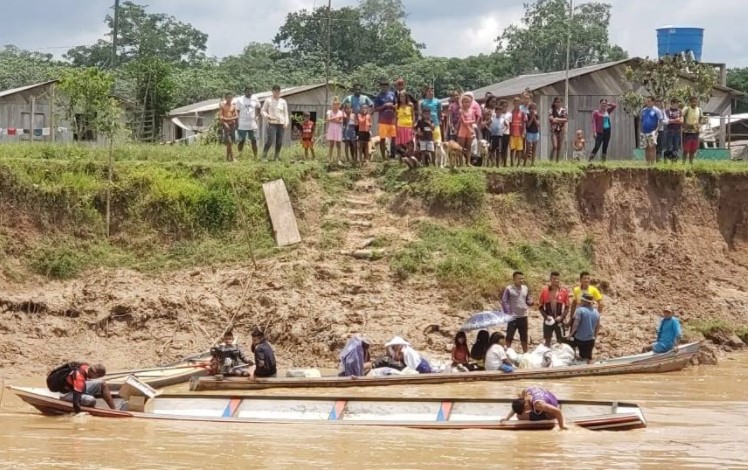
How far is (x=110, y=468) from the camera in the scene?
510 inches

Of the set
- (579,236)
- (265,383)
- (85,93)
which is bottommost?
(265,383)

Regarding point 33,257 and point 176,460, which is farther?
point 33,257

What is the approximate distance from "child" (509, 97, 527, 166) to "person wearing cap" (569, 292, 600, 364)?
6198 millimetres

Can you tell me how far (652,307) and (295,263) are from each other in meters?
6.59

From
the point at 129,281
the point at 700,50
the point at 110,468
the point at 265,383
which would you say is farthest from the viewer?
the point at 700,50

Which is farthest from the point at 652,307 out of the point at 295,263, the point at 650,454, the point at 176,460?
the point at 176,460

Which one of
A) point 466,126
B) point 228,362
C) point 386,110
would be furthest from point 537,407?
point 466,126

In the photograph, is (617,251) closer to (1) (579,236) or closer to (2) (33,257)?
(1) (579,236)

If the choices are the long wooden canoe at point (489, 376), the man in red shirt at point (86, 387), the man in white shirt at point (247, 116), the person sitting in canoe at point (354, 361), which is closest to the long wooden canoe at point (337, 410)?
the man in red shirt at point (86, 387)

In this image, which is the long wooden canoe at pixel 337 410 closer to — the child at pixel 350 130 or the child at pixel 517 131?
the child at pixel 350 130

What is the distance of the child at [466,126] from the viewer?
82.8ft

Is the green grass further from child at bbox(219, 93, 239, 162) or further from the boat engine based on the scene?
the boat engine

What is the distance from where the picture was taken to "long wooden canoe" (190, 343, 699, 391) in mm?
18297

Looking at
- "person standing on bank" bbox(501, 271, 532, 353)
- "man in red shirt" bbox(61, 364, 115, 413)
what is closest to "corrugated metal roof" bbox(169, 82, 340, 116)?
"person standing on bank" bbox(501, 271, 532, 353)
